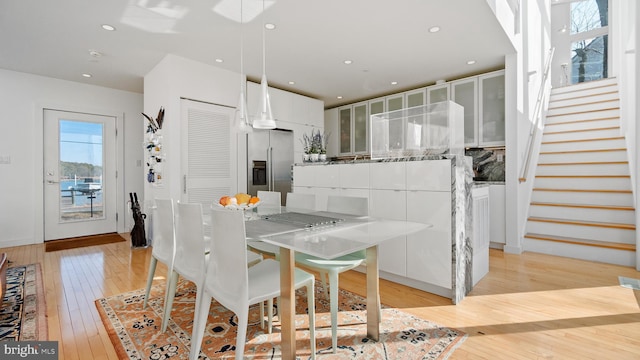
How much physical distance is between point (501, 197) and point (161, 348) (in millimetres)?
3953

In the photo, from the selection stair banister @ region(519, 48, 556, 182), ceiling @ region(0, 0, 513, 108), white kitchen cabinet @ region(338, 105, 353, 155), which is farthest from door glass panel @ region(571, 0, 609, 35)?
white kitchen cabinet @ region(338, 105, 353, 155)

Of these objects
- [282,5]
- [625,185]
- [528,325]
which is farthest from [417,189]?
[625,185]

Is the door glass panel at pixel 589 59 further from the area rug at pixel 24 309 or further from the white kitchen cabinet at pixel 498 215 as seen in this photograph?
the area rug at pixel 24 309

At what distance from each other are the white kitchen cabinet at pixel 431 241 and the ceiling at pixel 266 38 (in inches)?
67.0

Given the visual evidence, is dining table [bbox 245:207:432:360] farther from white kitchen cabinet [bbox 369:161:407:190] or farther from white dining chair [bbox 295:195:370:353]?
A: white kitchen cabinet [bbox 369:161:407:190]

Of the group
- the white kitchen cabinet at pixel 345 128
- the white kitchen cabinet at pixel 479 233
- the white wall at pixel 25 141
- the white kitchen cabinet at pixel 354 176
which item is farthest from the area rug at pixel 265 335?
the white kitchen cabinet at pixel 345 128

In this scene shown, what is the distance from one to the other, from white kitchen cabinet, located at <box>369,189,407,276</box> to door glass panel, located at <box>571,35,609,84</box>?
7636 millimetres

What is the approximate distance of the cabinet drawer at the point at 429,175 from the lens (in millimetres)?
2332

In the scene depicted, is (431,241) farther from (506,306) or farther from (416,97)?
(416,97)

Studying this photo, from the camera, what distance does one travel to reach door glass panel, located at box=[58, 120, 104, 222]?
4.62 meters

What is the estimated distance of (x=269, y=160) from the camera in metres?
4.68

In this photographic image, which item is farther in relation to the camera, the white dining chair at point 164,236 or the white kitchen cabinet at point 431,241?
the white kitchen cabinet at point 431,241

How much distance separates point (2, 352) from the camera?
1591 mm

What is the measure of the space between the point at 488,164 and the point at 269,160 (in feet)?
11.1
